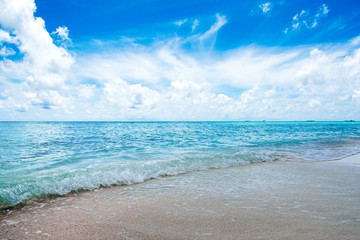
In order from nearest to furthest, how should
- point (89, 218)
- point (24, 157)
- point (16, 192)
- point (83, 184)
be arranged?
point (89, 218) → point (16, 192) → point (83, 184) → point (24, 157)

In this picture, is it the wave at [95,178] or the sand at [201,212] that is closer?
the sand at [201,212]

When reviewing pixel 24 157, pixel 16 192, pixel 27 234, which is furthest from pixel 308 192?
pixel 24 157

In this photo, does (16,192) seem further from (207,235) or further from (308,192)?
(308,192)

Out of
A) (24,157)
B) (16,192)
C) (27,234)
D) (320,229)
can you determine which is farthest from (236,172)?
(24,157)

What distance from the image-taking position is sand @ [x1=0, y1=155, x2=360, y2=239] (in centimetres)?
381

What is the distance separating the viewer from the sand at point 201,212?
3.81 metres

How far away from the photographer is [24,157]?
11.5m

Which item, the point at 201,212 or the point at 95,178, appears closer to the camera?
the point at 201,212

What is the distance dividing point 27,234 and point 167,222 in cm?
295

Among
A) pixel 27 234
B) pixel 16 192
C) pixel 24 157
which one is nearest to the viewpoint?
pixel 27 234

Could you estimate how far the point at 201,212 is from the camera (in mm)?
4762

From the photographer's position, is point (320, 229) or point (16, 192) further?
point (16, 192)

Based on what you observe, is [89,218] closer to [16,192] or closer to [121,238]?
[121,238]

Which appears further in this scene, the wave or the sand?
the wave
